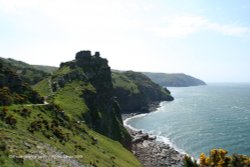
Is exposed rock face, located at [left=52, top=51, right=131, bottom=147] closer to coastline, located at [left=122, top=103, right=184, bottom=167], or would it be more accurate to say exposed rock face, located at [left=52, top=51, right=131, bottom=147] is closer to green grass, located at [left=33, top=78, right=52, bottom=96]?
green grass, located at [left=33, top=78, right=52, bottom=96]

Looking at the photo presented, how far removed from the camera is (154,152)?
134 metres

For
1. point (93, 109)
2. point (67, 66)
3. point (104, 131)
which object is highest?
point (67, 66)

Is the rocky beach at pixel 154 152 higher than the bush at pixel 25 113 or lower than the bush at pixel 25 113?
lower

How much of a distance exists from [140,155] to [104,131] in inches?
713

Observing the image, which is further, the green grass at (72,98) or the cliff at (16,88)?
the green grass at (72,98)

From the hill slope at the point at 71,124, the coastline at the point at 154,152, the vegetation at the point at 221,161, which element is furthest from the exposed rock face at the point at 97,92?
the vegetation at the point at 221,161

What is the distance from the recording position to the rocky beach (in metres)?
119

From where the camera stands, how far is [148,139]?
158 meters

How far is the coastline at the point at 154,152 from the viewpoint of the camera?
119 m

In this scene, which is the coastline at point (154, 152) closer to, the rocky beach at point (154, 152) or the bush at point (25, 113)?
the rocky beach at point (154, 152)

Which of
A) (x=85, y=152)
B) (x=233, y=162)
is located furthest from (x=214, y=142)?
Result: (x=85, y=152)

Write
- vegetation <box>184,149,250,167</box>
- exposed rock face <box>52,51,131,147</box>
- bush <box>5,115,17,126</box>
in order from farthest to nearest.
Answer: exposed rock face <box>52,51,131,147</box>
vegetation <box>184,149,250,167</box>
bush <box>5,115,17,126</box>

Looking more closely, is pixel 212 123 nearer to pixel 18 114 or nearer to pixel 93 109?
pixel 93 109

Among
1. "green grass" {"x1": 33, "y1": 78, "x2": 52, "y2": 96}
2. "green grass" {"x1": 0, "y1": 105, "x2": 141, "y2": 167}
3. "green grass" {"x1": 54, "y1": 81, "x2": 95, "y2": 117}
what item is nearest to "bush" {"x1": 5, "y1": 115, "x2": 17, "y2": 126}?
"green grass" {"x1": 0, "y1": 105, "x2": 141, "y2": 167}
